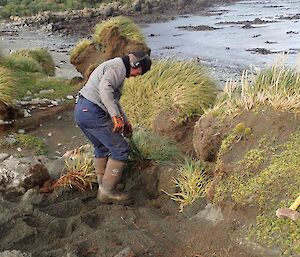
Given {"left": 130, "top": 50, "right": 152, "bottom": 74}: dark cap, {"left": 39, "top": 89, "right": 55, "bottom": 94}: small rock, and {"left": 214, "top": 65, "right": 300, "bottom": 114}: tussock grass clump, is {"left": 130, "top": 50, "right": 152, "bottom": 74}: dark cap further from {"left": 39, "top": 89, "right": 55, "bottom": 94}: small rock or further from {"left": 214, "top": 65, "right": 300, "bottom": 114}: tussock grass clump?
{"left": 39, "top": 89, "right": 55, "bottom": 94}: small rock

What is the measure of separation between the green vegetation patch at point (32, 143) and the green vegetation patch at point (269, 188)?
4957 millimetres

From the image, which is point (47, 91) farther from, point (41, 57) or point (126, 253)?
point (126, 253)

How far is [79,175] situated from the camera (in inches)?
272

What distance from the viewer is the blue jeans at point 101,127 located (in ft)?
20.5

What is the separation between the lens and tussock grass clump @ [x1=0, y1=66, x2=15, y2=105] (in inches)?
425

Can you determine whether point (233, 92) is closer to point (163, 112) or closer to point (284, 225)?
point (163, 112)

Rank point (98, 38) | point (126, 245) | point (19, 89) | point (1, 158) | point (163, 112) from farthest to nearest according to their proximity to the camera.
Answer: point (98, 38) → point (19, 89) → point (163, 112) → point (1, 158) → point (126, 245)

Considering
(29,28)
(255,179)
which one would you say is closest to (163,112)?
(255,179)

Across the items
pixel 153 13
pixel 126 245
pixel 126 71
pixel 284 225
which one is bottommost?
pixel 153 13

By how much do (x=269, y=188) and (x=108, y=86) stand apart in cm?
228

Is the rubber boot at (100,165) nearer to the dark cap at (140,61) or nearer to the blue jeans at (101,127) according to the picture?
the blue jeans at (101,127)

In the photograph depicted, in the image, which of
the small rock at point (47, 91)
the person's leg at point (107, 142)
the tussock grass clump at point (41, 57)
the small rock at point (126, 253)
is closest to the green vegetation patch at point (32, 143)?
the person's leg at point (107, 142)

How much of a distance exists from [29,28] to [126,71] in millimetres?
33498

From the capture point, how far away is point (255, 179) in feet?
17.1
